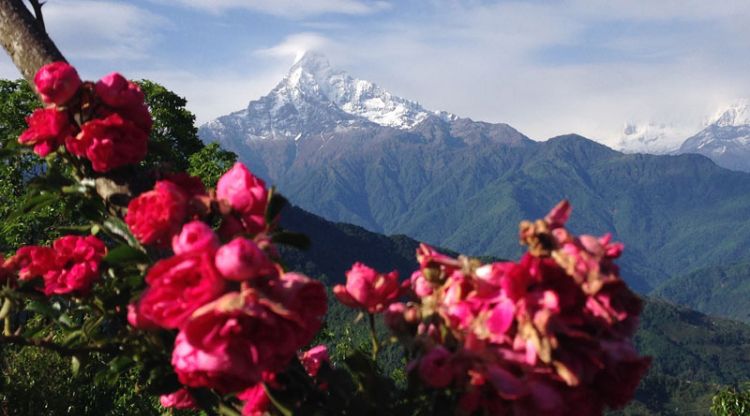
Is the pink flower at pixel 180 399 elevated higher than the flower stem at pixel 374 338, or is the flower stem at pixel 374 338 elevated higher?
the flower stem at pixel 374 338

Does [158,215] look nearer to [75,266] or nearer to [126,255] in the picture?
[126,255]

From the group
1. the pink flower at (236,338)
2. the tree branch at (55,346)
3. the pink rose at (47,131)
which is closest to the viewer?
the pink flower at (236,338)

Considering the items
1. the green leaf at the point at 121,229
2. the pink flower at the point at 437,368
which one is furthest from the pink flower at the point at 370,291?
the green leaf at the point at 121,229

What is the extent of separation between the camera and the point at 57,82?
6.86 ft

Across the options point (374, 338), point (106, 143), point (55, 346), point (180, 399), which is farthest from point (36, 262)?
point (374, 338)

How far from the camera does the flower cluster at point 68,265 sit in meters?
2.33

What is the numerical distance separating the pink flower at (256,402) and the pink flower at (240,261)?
1.65 ft

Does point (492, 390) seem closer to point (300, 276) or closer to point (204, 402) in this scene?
point (300, 276)

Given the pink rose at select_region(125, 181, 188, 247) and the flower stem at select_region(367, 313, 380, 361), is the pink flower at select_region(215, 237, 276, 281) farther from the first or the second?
the flower stem at select_region(367, 313, 380, 361)

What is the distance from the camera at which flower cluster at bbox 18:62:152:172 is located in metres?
2.08

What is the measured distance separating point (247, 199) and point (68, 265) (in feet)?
3.19

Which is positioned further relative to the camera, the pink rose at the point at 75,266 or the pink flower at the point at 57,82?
the pink rose at the point at 75,266

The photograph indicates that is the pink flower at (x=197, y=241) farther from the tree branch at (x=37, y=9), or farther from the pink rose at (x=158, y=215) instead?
the tree branch at (x=37, y=9)

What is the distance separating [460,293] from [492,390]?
25 centimetres
